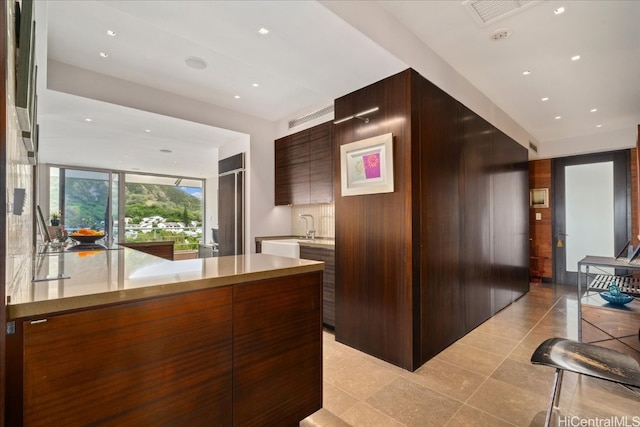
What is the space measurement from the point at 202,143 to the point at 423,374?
184 inches

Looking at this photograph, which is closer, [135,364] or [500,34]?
[135,364]

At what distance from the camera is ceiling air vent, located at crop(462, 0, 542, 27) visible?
2264 millimetres

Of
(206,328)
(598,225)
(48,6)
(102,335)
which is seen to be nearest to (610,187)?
(598,225)

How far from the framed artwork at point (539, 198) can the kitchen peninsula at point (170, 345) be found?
20.7ft

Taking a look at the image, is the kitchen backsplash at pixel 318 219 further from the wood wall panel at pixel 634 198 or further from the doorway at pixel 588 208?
the wood wall panel at pixel 634 198

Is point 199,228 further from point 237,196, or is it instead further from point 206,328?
point 206,328

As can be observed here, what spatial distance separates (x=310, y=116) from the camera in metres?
4.16

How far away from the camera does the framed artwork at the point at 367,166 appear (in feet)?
8.69

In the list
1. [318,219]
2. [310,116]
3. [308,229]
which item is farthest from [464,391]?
[310,116]

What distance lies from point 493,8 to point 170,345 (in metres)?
3.13

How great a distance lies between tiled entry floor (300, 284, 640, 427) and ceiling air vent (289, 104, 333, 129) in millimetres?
2845

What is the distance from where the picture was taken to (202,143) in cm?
512

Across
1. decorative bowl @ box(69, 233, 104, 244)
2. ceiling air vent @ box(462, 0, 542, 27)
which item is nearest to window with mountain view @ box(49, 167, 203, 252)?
decorative bowl @ box(69, 233, 104, 244)

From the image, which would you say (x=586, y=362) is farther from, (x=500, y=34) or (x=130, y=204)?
(x=130, y=204)
